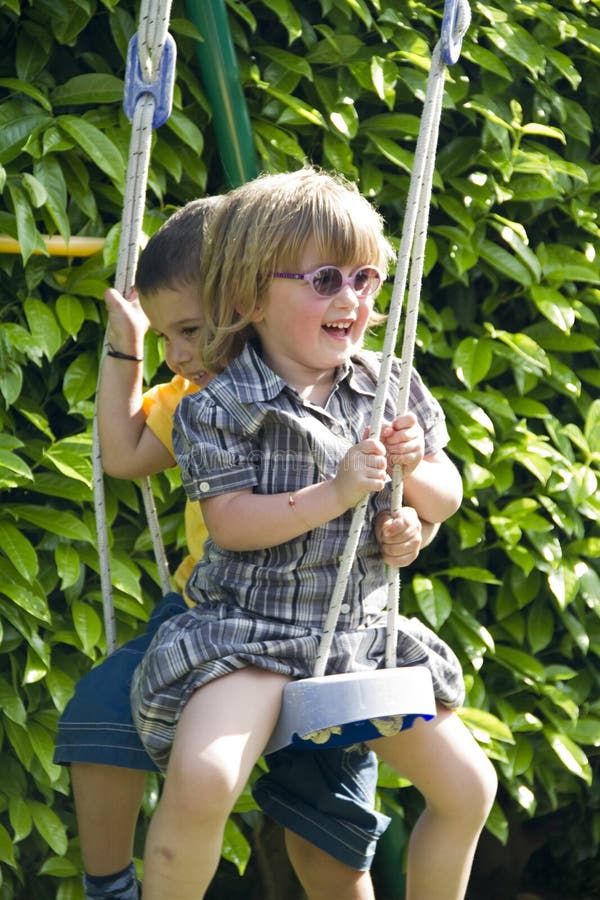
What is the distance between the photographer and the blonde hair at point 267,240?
6.98 ft

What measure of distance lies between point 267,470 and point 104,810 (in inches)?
25.1

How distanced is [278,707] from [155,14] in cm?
111

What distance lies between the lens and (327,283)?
212cm

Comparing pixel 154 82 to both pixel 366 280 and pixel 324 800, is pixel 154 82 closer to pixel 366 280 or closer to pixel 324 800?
pixel 366 280

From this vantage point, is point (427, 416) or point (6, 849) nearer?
point (427, 416)

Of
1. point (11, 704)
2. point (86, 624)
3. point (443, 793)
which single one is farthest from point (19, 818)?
point (443, 793)

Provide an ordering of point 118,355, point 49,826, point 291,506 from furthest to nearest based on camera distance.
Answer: point 49,826
point 118,355
point 291,506

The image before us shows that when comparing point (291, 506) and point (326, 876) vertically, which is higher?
point (291, 506)

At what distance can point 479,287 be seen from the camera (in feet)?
11.9

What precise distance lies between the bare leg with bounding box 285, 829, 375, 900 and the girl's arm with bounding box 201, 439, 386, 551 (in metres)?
0.69

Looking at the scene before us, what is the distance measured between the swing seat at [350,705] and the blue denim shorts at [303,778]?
0.33 metres

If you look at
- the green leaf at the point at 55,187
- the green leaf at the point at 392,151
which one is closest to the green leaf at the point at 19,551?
the green leaf at the point at 55,187

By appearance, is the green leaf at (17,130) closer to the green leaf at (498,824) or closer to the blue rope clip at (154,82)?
the blue rope clip at (154,82)

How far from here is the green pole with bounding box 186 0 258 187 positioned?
300 cm
